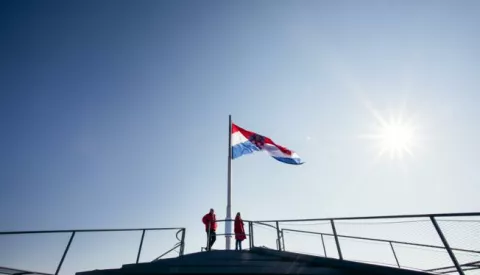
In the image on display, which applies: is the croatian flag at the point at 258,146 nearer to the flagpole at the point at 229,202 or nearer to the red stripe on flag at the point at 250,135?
the red stripe on flag at the point at 250,135

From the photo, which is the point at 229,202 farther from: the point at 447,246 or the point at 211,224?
the point at 447,246

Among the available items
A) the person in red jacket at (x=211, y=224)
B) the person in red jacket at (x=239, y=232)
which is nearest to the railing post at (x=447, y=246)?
the person in red jacket at (x=239, y=232)

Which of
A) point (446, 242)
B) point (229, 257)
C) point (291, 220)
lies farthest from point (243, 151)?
point (446, 242)

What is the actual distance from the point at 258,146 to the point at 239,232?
5025 mm

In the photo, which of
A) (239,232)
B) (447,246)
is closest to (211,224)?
(239,232)

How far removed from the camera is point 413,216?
16.5ft

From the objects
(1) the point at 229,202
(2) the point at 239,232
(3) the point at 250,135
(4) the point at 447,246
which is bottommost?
(4) the point at 447,246

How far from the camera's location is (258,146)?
45.1 ft

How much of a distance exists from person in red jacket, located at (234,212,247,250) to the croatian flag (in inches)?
150

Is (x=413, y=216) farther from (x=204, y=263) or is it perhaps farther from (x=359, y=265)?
(x=204, y=263)

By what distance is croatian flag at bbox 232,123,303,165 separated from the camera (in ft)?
44.2

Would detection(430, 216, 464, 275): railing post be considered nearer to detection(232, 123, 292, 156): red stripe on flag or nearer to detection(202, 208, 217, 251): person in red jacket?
detection(202, 208, 217, 251): person in red jacket

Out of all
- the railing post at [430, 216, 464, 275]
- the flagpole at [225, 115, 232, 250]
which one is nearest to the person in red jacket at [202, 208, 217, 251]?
the flagpole at [225, 115, 232, 250]

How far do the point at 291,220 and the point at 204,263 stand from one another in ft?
10.8
